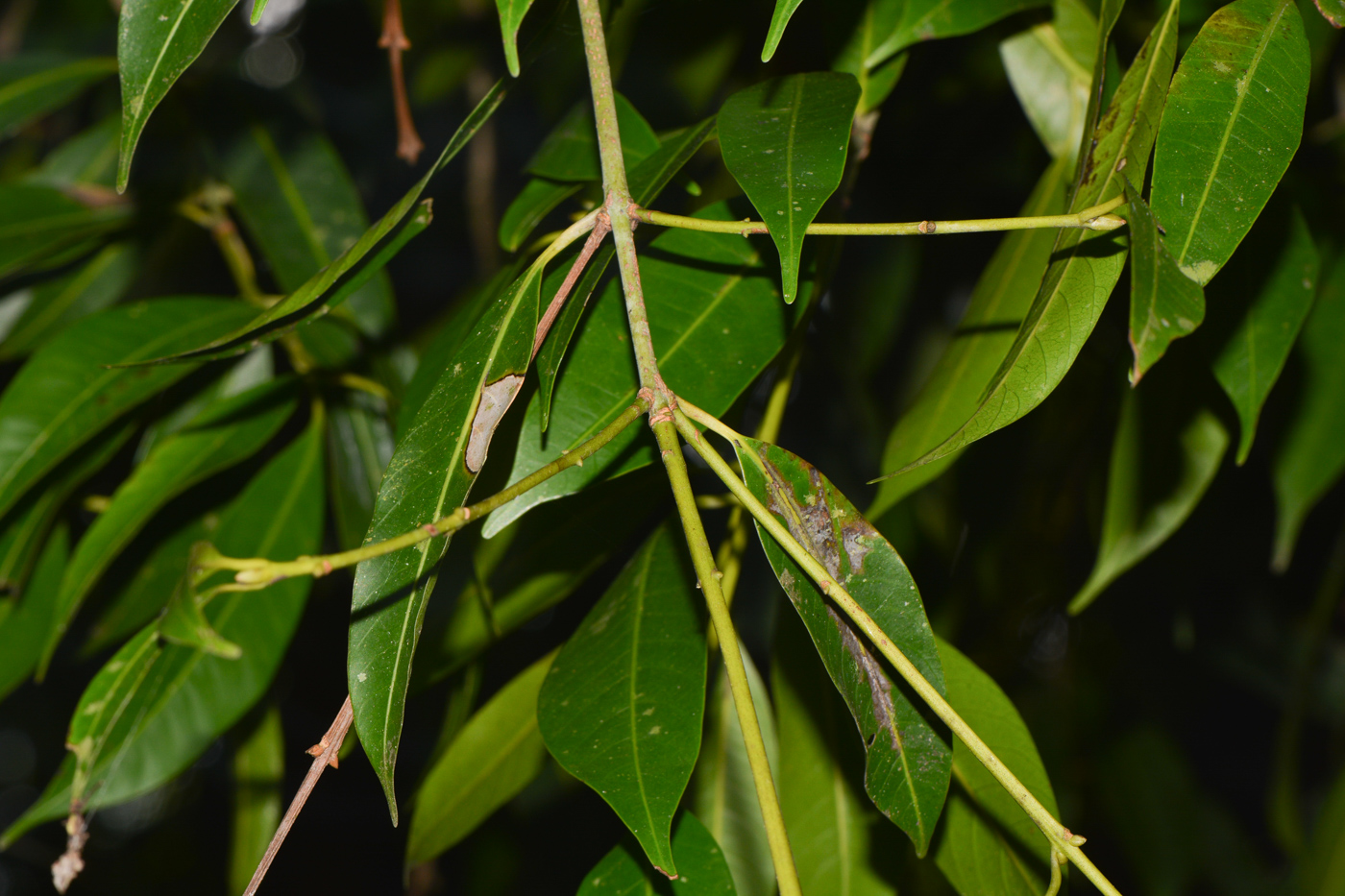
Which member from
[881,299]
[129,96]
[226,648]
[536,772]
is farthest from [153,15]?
[881,299]

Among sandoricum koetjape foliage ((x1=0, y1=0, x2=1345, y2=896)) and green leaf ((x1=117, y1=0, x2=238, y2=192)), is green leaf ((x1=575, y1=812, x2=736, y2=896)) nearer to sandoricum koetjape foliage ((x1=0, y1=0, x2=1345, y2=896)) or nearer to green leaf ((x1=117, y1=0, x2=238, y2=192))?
sandoricum koetjape foliage ((x1=0, y1=0, x2=1345, y2=896))

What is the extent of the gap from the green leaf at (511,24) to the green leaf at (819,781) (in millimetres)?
310

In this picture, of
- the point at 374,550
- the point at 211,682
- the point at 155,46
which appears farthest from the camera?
the point at 211,682

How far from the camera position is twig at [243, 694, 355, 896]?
0.24 meters

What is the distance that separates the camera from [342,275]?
A: 14.1 inches

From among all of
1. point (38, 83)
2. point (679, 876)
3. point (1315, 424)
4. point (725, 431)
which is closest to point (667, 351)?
point (725, 431)

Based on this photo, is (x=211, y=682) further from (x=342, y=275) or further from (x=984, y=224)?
(x=984, y=224)

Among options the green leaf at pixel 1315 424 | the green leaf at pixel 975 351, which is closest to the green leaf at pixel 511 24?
the green leaf at pixel 975 351

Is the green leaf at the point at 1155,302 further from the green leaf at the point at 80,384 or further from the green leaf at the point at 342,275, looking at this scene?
the green leaf at the point at 80,384

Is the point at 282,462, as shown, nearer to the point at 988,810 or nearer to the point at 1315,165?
the point at 988,810

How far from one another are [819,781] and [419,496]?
264mm

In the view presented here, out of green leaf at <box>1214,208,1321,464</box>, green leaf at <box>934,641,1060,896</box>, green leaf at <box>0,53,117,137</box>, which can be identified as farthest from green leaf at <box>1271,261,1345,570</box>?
green leaf at <box>0,53,117,137</box>

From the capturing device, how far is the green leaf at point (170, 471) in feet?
1.58

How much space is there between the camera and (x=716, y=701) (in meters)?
0.51
